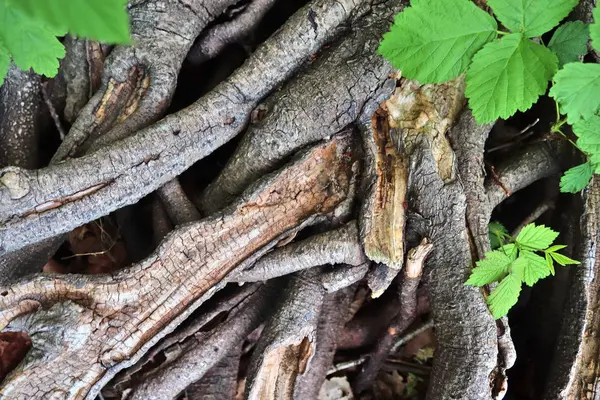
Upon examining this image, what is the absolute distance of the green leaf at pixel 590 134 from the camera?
169 centimetres

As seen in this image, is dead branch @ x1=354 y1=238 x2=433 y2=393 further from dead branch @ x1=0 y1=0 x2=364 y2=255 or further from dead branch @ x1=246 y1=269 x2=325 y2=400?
dead branch @ x1=0 y1=0 x2=364 y2=255

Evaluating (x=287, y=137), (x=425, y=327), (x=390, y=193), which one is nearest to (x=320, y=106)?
(x=287, y=137)

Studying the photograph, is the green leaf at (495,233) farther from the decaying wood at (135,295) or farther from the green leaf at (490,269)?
the decaying wood at (135,295)

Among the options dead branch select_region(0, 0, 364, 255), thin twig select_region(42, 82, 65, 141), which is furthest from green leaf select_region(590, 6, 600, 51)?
thin twig select_region(42, 82, 65, 141)

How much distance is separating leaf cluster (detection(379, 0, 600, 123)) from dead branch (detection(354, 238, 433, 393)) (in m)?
0.55

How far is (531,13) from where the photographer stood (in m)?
1.58

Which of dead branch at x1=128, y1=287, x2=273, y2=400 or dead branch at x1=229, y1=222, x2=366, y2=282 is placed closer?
dead branch at x1=229, y1=222, x2=366, y2=282

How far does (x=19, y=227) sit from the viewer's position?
1.67 meters

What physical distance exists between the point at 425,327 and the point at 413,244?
74cm

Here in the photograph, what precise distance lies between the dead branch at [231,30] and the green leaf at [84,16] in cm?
133

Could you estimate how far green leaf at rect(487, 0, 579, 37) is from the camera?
1.57 metres

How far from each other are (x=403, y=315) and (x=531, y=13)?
4.11 ft

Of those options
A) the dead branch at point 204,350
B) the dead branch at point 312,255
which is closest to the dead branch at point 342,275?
the dead branch at point 312,255

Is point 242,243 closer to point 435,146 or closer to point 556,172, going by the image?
point 435,146
